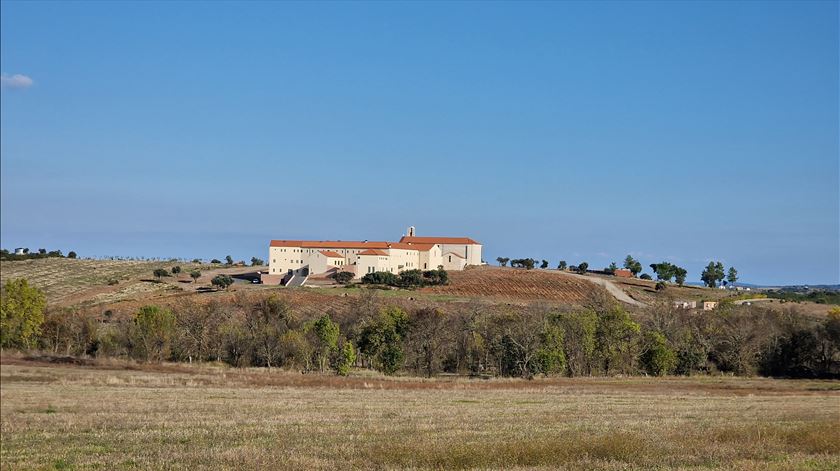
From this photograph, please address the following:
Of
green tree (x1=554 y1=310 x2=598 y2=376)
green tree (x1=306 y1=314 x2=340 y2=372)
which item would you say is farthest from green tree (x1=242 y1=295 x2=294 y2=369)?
green tree (x1=554 y1=310 x2=598 y2=376)

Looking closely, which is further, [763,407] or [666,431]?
[763,407]

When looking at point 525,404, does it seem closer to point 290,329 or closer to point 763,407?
point 763,407

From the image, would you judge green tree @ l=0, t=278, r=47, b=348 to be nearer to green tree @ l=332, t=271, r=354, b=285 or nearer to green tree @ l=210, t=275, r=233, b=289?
green tree @ l=210, t=275, r=233, b=289

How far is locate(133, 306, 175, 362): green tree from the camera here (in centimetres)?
7294

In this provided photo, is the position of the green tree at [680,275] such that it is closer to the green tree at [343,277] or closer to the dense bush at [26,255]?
the green tree at [343,277]

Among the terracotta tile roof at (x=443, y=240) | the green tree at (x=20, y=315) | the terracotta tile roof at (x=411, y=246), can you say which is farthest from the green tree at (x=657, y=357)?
the terracotta tile roof at (x=443, y=240)

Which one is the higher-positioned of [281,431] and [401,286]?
[401,286]

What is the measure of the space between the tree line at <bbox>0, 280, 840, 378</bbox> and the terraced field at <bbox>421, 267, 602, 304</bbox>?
64.9 meters

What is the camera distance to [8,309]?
7244cm

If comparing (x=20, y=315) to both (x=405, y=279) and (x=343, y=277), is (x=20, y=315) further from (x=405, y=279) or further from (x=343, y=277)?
(x=405, y=279)

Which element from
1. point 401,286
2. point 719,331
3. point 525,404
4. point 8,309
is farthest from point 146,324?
point 401,286

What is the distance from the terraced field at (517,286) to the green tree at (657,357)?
70.1m

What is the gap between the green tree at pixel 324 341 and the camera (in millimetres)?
69125

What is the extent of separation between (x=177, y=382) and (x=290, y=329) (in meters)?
27.8
